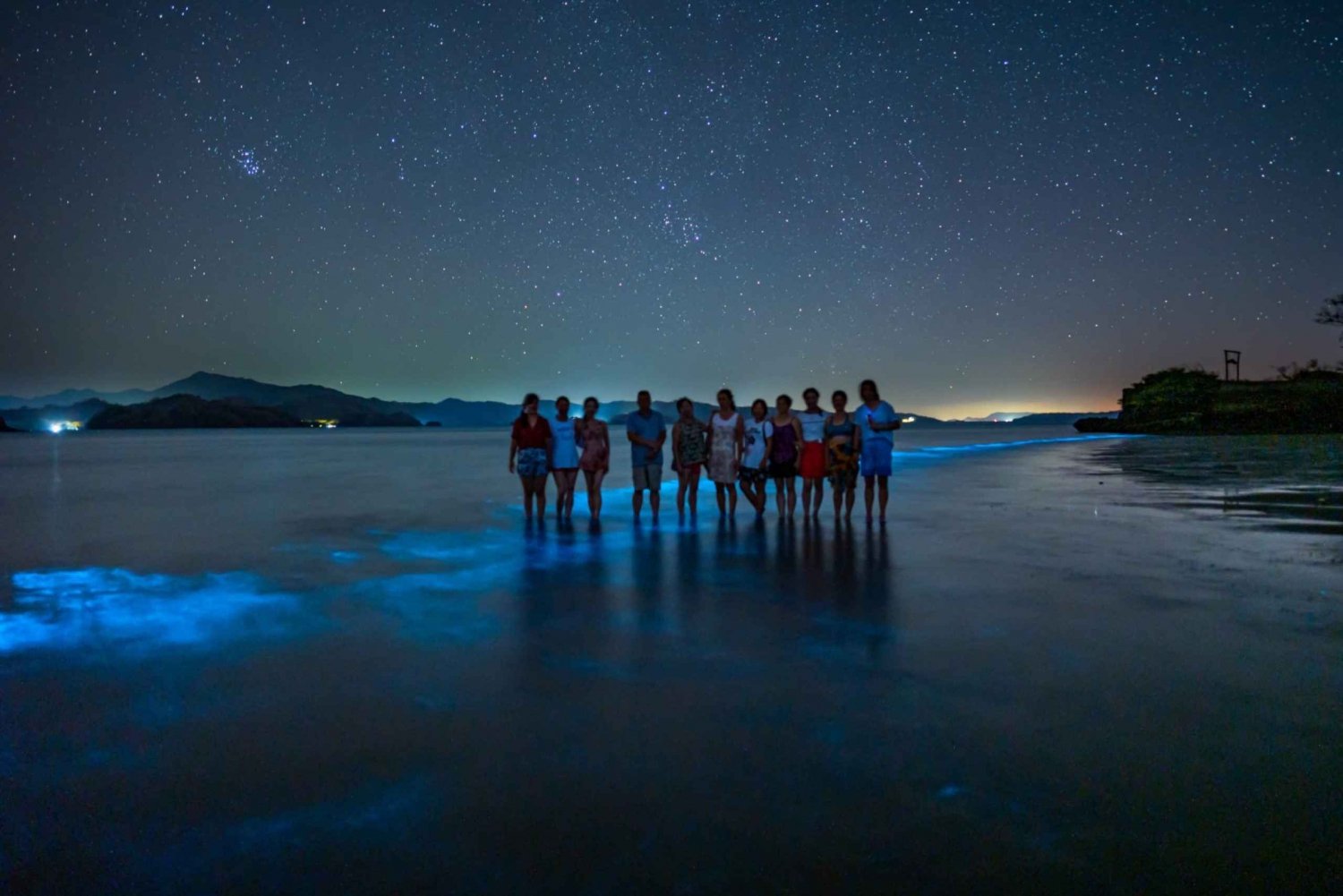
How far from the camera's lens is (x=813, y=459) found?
36.5 ft

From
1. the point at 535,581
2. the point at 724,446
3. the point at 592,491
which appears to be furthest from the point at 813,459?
the point at 535,581

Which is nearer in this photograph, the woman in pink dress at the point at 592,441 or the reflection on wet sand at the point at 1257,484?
the woman in pink dress at the point at 592,441

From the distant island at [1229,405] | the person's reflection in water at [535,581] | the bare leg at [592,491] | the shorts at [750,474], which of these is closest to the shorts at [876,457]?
the shorts at [750,474]

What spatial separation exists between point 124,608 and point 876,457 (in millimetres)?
8700

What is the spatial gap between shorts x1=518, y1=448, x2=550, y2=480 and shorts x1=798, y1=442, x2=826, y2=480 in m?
3.80

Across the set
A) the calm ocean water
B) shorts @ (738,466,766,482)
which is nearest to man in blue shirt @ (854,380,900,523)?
shorts @ (738,466,766,482)

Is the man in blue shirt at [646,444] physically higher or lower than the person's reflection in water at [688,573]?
higher

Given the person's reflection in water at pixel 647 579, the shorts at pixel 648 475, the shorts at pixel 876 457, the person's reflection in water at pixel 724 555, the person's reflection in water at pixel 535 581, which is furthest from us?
the shorts at pixel 648 475

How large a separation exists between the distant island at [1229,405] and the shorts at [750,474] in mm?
55844

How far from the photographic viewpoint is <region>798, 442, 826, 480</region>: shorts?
1110 cm

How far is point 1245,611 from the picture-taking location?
5.77 metres

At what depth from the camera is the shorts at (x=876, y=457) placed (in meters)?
10.8

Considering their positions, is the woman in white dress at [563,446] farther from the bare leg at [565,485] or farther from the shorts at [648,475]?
the shorts at [648,475]

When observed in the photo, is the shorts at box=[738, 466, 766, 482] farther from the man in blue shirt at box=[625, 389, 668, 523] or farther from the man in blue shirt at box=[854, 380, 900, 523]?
the man in blue shirt at box=[854, 380, 900, 523]
